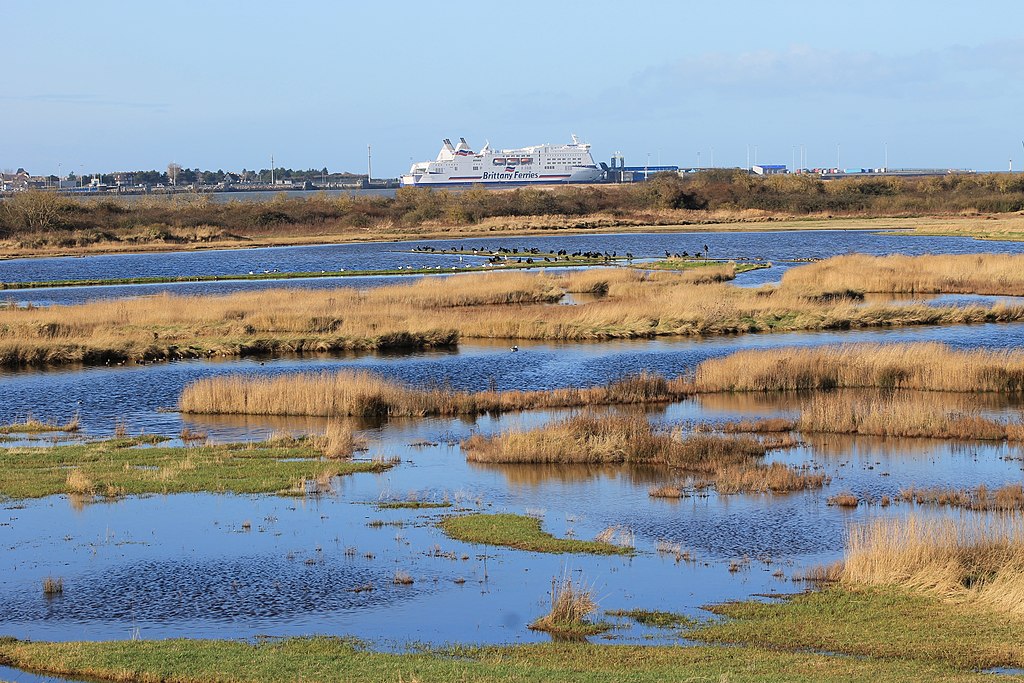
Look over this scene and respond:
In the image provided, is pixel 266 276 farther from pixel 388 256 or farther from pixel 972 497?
pixel 972 497

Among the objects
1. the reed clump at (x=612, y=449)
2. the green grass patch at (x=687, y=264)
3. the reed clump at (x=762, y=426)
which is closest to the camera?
the reed clump at (x=612, y=449)

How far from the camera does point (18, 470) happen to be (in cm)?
2564

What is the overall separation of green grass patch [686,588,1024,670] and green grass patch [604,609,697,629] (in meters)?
0.38

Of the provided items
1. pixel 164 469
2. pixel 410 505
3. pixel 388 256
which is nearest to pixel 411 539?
pixel 410 505

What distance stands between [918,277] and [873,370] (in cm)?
2863

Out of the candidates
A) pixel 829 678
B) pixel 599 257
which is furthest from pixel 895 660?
pixel 599 257

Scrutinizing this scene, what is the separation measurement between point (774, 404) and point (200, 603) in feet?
64.0

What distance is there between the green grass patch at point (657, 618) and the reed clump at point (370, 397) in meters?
16.5

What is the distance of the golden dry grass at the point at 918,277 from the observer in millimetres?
59625

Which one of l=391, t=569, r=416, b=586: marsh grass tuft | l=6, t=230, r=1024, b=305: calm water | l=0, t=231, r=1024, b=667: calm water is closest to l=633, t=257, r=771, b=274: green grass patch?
l=6, t=230, r=1024, b=305: calm water

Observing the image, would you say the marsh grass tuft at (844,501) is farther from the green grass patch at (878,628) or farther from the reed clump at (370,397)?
the reed clump at (370,397)

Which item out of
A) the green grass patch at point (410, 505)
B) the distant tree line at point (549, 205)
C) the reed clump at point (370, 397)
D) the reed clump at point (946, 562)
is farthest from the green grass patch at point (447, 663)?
the distant tree line at point (549, 205)

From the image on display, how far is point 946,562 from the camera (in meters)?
16.9

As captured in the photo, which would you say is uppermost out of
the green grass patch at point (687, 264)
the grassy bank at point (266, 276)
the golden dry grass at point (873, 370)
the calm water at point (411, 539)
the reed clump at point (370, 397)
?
the green grass patch at point (687, 264)
